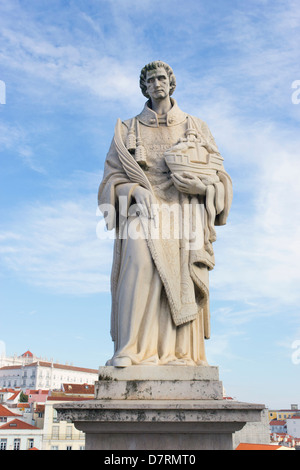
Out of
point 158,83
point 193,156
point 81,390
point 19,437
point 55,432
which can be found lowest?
point 19,437

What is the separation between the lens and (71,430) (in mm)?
40219

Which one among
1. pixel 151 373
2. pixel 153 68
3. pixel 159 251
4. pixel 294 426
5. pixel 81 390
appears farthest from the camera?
pixel 294 426

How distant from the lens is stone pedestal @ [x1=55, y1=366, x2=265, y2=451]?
420 cm

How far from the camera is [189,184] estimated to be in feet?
18.7

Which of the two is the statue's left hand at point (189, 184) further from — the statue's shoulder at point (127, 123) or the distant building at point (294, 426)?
the distant building at point (294, 426)

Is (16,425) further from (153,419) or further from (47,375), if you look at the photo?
(47,375)

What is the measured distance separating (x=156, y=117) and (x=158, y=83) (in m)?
0.49

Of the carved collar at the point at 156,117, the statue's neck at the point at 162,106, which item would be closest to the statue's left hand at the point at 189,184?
the carved collar at the point at 156,117

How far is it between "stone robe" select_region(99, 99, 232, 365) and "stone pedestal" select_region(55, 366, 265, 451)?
0.45m

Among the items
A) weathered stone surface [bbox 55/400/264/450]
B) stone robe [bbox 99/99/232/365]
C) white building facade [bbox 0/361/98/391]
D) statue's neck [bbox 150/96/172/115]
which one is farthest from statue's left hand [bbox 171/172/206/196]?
white building facade [bbox 0/361/98/391]

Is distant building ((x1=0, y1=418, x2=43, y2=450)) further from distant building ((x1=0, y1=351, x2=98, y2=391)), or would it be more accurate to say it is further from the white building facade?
the white building facade

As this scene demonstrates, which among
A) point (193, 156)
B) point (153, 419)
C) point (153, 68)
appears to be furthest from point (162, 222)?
point (153, 419)
